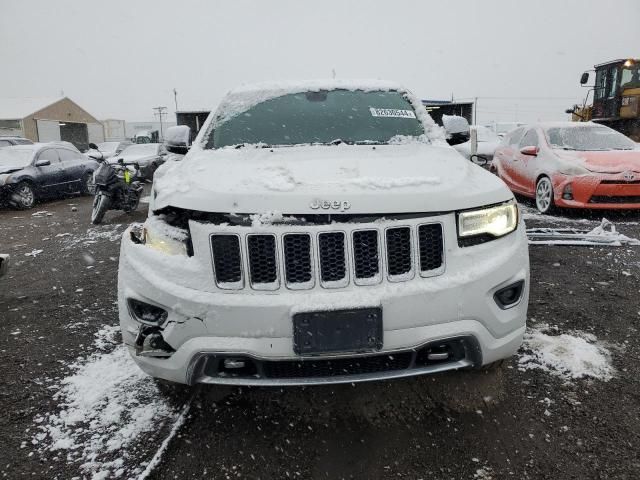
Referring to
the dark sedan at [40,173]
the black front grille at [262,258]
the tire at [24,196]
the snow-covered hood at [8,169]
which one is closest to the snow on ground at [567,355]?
the black front grille at [262,258]

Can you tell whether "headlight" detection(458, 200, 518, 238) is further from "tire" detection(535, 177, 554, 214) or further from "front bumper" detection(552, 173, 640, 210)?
"tire" detection(535, 177, 554, 214)

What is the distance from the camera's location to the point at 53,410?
99.7 inches

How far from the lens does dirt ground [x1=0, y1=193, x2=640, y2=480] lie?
2061 millimetres

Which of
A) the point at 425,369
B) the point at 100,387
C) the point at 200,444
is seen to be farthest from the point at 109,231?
the point at 425,369

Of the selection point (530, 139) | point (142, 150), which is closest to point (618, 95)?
point (530, 139)

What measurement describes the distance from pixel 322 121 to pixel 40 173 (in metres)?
9.96

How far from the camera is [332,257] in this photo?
200 centimetres

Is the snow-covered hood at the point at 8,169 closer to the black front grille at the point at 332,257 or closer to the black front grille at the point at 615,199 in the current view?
the black front grille at the point at 332,257

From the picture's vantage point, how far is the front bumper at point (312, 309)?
1940 millimetres

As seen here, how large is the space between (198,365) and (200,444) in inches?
18.3

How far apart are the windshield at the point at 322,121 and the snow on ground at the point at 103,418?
156 cm

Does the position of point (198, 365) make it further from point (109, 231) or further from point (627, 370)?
point (109, 231)

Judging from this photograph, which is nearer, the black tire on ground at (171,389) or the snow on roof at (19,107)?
the black tire on ground at (171,389)

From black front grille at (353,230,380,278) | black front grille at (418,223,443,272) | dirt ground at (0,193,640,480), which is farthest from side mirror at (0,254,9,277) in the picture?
black front grille at (418,223,443,272)
